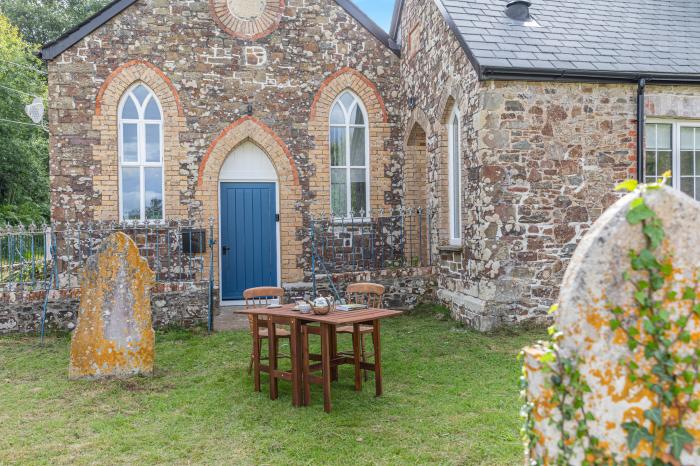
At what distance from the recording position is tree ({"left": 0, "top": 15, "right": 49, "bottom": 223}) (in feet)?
76.1

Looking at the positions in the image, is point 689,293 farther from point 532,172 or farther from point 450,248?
point 450,248

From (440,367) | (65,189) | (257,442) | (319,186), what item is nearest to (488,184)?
(440,367)

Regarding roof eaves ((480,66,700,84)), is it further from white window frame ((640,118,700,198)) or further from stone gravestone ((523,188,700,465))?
stone gravestone ((523,188,700,465))

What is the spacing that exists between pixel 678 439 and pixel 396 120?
10003mm

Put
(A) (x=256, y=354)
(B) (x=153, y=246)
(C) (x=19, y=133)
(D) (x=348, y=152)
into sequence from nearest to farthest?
(A) (x=256, y=354) < (B) (x=153, y=246) < (D) (x=348, y=152) < (C) (x=19, y=133)

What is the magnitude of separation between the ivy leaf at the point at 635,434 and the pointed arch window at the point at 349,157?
9.31 m

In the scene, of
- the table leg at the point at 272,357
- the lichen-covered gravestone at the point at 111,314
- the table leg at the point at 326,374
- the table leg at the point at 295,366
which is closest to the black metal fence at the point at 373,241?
the lichen-covered gravestone at the point at 111,314

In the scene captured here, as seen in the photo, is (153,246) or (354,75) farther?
(354,75)


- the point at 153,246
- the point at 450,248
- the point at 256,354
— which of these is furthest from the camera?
the point at 153,246

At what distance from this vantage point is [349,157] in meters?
11.5

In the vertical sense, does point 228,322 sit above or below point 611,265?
below

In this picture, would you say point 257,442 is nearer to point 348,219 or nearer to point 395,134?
point 348,219

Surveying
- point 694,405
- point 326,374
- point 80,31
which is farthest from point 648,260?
point 80,31

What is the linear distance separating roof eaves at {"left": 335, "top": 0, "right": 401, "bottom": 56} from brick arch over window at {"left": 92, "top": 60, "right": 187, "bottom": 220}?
11.9 feet
